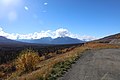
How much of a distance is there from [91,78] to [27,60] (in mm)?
20777

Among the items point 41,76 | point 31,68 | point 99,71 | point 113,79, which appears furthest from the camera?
point 31,68

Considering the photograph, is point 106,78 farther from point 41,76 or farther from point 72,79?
point 41,76

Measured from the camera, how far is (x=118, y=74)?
1736 centimetres

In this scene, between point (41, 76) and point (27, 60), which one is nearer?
point (41, 76)

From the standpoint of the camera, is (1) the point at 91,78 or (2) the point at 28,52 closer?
(1) the point at 91,78

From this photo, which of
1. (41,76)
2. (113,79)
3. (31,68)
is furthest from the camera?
(31,68)

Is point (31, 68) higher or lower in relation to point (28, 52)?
lower

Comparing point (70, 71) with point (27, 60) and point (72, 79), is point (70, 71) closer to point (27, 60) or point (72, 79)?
point (72, 79)

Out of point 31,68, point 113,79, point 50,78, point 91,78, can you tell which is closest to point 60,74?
point 50,78

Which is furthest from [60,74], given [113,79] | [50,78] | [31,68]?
[31,68]

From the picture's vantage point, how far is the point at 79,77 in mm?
16188

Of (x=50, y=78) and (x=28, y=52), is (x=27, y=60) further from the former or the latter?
(x=50, y=78)

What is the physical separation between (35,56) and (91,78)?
21228 millimetres

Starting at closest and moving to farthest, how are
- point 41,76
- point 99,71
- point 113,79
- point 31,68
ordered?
point 113,79
point 41,76
point 99,71
point 31,68
